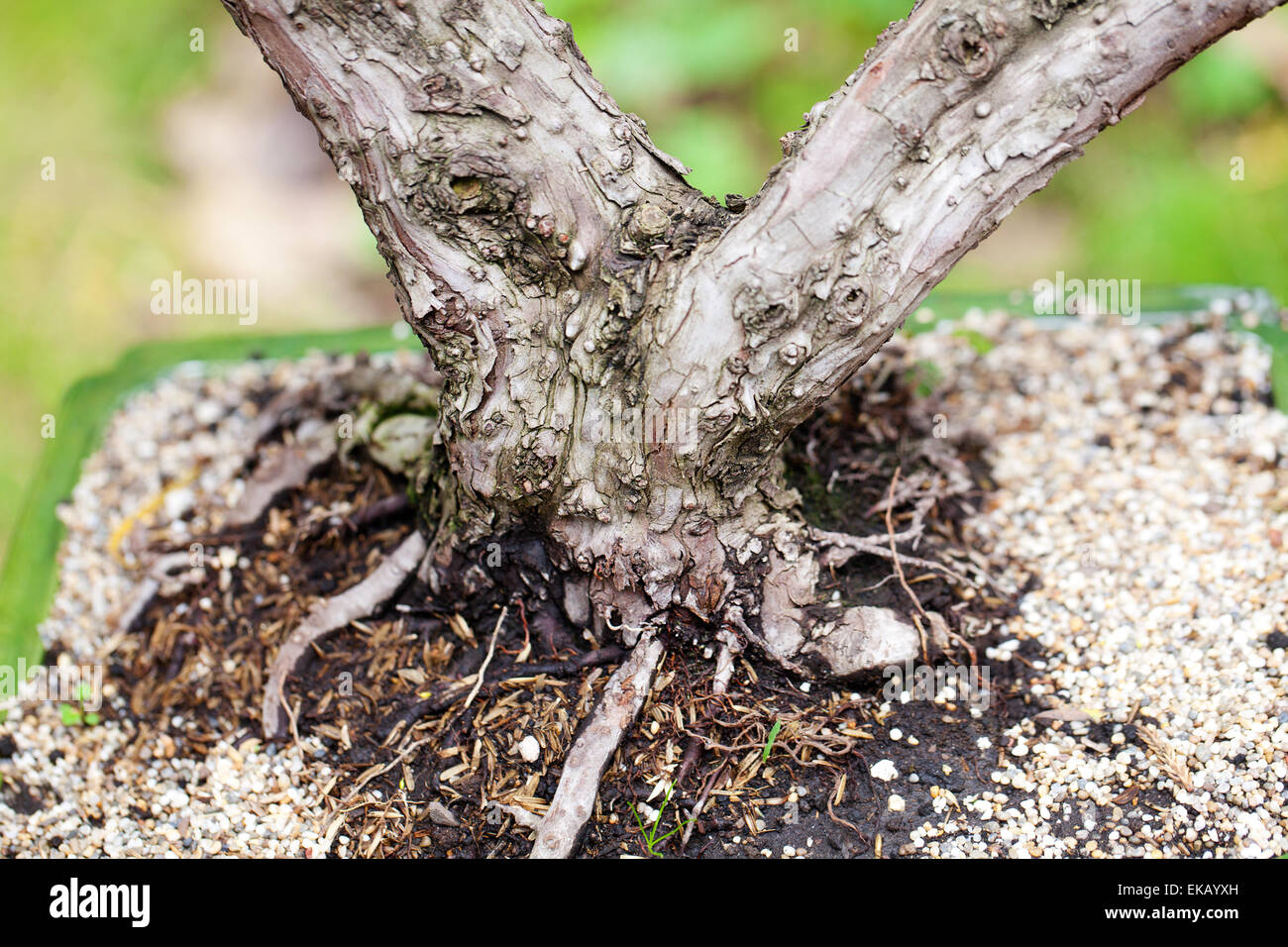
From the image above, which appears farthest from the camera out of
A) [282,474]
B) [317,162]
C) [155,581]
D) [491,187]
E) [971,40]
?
[317,162]

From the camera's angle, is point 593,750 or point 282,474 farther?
point 282,474

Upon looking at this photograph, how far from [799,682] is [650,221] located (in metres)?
0.84

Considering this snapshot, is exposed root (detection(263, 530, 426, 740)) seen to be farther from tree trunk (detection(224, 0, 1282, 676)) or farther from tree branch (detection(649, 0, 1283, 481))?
tree branch (detection(649, 0, 1283, 481))

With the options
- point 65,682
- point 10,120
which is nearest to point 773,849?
point 65,682

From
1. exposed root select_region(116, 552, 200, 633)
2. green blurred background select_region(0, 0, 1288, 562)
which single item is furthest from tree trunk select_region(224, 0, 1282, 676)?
green blurred background select_region(0, 0, 1288, 562)

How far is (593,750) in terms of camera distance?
5.87 ft

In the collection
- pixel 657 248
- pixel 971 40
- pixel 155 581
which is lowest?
pixel 155 581

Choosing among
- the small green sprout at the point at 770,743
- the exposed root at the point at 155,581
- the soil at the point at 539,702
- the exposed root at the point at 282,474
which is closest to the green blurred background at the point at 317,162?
the exposed root at the point at 282,474

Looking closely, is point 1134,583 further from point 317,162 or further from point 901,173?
point 317,162

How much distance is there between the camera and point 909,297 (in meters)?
1.68

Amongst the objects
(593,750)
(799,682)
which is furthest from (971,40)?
(593,750)

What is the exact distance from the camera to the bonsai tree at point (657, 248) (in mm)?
1581

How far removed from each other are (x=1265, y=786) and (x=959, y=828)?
0.50 m
